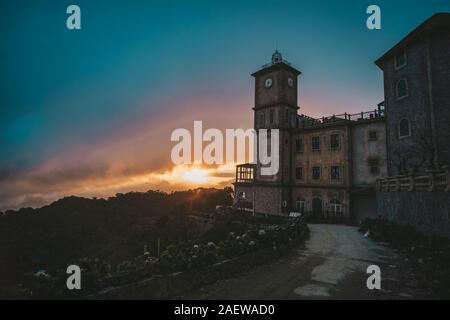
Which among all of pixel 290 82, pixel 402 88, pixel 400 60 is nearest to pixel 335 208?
pixel 402 88

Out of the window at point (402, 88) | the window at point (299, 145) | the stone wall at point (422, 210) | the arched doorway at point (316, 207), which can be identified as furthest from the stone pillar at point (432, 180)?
the window at point (299, 145)

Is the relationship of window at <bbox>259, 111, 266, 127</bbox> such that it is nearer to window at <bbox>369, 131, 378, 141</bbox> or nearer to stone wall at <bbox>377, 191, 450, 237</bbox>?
window at <bbox>369, 131, 378, 141</bbox>

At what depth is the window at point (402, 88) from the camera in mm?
23453

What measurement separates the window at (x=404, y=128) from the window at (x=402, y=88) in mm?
2297

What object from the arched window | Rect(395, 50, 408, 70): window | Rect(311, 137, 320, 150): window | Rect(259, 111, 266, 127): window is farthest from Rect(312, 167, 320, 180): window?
Rect(395, 50, 408, 70): window

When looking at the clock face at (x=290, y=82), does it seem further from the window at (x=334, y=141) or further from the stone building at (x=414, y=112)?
the stone building at (x=414, y=112)

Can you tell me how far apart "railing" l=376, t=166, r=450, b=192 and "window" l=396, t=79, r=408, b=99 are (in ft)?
27.4

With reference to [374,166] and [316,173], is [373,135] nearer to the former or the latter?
[374,166]

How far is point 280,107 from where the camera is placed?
3369 centimetres

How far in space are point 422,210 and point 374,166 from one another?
45.5 feet

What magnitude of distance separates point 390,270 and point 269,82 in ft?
94.4

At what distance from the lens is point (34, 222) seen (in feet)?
249
